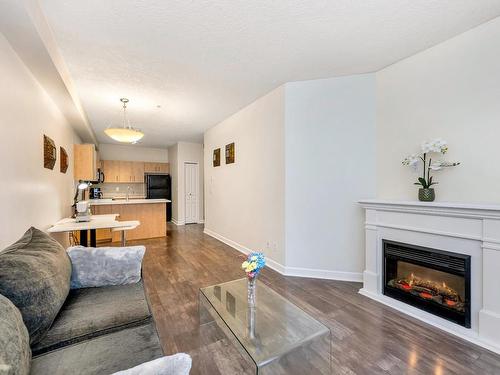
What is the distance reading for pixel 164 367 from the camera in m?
0.68

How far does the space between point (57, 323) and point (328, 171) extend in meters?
2.95

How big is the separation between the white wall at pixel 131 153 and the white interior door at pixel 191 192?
56.9 inches

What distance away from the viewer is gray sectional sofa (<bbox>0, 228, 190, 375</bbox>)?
38.7 inches

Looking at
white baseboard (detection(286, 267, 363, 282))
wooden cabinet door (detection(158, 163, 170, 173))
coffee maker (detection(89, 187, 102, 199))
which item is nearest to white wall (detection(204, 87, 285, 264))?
white baseboard (detection(286, 267, 363, 282))

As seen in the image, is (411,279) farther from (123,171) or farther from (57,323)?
(123,171)

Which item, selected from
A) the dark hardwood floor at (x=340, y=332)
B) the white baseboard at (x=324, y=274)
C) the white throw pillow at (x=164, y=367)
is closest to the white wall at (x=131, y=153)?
the dark hardwood floor at (x=340, y=332)

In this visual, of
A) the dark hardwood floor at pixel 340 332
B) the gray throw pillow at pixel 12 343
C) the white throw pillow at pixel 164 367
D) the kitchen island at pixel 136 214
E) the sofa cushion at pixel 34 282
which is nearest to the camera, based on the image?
the white throw pillow at pixel 164 367

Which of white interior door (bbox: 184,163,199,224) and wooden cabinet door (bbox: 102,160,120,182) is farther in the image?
white interior door (bbox: 184,163,199,224)

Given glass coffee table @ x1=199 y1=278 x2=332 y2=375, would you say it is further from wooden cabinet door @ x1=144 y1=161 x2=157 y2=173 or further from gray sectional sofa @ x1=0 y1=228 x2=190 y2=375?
Answer: wooden cabinet door @ x1=144 y1=161 x2=157 y2=173

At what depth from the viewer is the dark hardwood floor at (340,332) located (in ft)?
5.49

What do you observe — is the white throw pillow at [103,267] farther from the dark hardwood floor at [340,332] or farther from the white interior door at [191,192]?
the white interior door at [191,192]

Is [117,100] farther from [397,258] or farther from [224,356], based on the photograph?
[397,258]

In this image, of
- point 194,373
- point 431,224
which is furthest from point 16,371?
point 431,224

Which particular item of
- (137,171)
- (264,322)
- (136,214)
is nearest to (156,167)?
(137,171)
